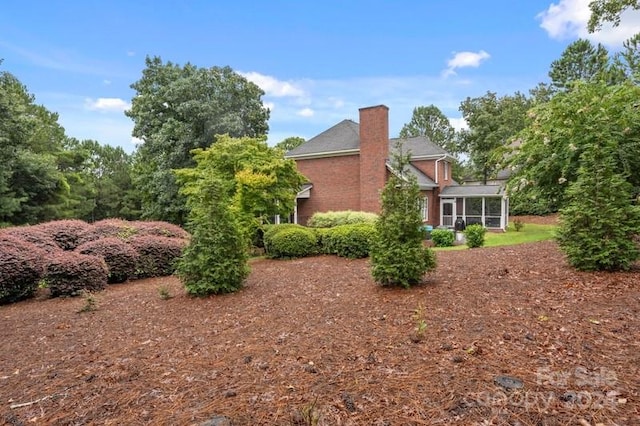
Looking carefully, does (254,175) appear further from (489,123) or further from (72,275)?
(489,123)

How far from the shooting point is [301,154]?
21.2 m

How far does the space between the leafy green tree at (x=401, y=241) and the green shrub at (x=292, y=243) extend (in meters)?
5.06

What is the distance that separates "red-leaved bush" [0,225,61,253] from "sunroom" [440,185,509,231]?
1949cm

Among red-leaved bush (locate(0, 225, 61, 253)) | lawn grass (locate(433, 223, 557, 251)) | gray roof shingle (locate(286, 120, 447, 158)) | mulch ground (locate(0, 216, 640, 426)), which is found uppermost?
gray roof shingle (locate(286, 120, 447, 158))

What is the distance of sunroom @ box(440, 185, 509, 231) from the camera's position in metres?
21.7

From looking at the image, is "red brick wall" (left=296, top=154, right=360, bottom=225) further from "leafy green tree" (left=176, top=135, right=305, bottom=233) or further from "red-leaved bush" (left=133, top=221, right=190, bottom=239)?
"red-leaved bush" (left=133, top=221, right=190, bottom=239)

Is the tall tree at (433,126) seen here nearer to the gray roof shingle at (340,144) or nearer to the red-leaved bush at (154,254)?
the gray roof shingle at (340,144)

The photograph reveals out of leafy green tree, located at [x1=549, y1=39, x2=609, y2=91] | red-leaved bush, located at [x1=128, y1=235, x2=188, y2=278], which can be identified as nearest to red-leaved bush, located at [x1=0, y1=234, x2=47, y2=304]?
red-leaved bush, located at [x1=128, y1=235, x2=188, y2=278]

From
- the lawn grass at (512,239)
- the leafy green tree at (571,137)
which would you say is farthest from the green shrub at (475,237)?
the leafy green tree at (571,137)

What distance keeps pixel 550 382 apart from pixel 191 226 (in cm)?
543

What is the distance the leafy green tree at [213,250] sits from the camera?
6.00 metres

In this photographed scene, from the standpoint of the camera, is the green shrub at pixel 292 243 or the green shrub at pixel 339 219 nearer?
the green shrub at pixel 292 243

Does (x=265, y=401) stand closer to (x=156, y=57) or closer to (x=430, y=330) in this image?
(x=430, y=330)

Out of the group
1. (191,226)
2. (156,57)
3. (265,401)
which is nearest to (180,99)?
(156,57)
